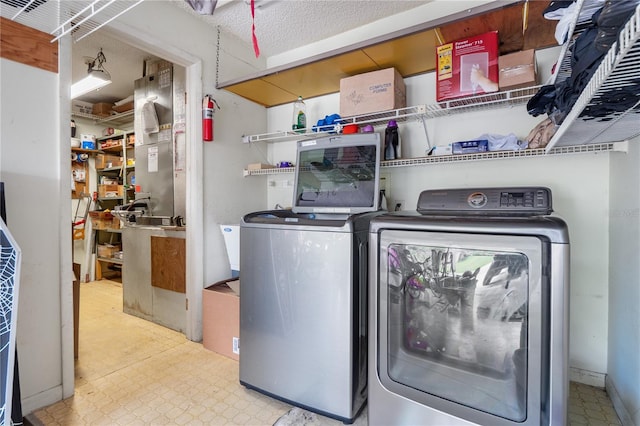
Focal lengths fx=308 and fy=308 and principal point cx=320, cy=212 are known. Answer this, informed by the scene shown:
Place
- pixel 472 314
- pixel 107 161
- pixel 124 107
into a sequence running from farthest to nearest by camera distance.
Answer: pixel 107 161
pixel 124 107
pixel 472 314

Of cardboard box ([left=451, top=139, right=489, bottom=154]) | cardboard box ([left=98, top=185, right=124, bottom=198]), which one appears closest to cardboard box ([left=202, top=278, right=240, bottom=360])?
cardboard box ([left=451, top=139, right=489, bottom=154])

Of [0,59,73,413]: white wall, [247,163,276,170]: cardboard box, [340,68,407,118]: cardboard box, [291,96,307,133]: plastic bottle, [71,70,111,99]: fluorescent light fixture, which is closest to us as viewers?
[0,59,73,413]: white wall

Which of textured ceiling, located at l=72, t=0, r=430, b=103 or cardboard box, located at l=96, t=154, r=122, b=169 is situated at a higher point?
textured ceiling, located at l=72, t=0, r=430, b=103

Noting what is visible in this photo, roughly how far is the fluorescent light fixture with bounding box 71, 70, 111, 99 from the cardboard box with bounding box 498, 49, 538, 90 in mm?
3439

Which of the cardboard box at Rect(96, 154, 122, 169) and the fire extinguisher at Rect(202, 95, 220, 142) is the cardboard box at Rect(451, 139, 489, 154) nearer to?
the fire extinguisher at Rect(202, 95, 220, 142)

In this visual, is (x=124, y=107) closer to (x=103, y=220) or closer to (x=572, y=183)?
(x=103, y=220)

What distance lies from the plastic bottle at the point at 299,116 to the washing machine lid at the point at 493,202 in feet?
4.04

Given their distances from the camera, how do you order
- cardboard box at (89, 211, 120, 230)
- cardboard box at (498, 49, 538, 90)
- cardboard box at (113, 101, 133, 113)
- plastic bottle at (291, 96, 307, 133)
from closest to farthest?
1. cardboard box at (498, 49, 538, 90)
2. plastic bottle at (291, 96, 307, 133)
3. cardboard box at (89, 211, 120, 230)
4. cardboard box at (113, 101, 133, 113)

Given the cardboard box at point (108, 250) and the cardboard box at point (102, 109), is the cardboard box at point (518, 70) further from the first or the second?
the cardboard box at point (102, 109)

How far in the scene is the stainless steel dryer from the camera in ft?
3.41

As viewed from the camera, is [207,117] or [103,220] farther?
[103,220]

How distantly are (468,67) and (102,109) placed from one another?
4.88m

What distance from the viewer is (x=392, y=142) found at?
211 cm

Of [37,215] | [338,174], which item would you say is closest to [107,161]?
[37,215]
